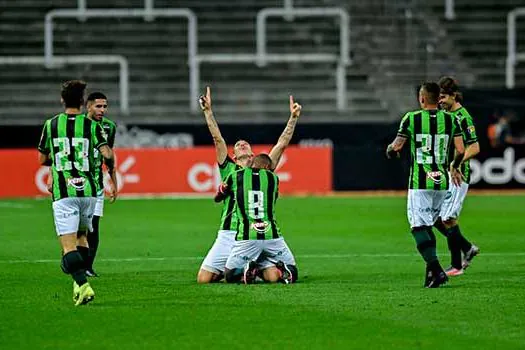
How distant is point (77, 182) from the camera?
37.7 ft

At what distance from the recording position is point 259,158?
1300cm

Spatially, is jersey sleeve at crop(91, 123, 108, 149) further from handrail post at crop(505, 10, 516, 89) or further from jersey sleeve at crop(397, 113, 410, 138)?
handrail post at crop(505, 10, 516, 89)

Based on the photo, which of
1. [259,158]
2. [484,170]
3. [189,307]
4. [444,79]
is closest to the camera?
[189,307]

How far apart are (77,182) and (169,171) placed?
18390mm

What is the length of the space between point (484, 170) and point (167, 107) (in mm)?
8356

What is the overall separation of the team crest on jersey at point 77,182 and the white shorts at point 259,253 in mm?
1989

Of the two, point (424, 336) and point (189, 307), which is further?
point (189, 307)

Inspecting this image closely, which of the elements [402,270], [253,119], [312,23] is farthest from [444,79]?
[312,23]

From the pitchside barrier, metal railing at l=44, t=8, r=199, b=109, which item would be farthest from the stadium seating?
the pitchside barrier

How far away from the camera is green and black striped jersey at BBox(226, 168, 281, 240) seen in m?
12.8

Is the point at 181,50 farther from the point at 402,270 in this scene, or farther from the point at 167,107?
the point at 402,270

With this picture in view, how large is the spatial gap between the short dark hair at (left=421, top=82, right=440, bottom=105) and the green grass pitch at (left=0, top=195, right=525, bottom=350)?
1.79 m

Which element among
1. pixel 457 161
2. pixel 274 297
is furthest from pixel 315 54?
pixel 274 297

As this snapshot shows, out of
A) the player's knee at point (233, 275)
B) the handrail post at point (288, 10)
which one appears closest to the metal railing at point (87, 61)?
the handrail post at point (288, 10)
